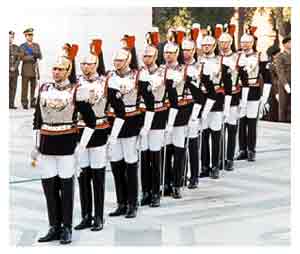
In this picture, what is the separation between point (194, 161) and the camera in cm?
692

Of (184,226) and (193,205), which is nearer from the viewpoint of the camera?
(184,226)

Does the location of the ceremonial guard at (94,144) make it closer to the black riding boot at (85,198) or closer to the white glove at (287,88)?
the black riding boot at (85,198)

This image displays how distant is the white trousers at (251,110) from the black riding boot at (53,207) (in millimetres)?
2506

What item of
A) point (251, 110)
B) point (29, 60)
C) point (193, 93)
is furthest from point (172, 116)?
point (251, 110)

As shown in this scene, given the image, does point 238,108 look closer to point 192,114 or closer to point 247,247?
point 192,114

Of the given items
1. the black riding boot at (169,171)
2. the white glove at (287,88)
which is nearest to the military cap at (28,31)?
the black riding boot at (169,171)

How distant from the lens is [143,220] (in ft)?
19.9

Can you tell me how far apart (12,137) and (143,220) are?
1.35m

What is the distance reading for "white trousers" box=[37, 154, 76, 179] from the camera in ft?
17.8

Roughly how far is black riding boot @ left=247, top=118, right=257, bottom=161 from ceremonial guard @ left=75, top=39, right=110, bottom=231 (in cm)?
223

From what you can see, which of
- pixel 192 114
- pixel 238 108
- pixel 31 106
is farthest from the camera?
pixel 238 108

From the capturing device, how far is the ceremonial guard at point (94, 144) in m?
5.54

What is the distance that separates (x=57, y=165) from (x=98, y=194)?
420mm
